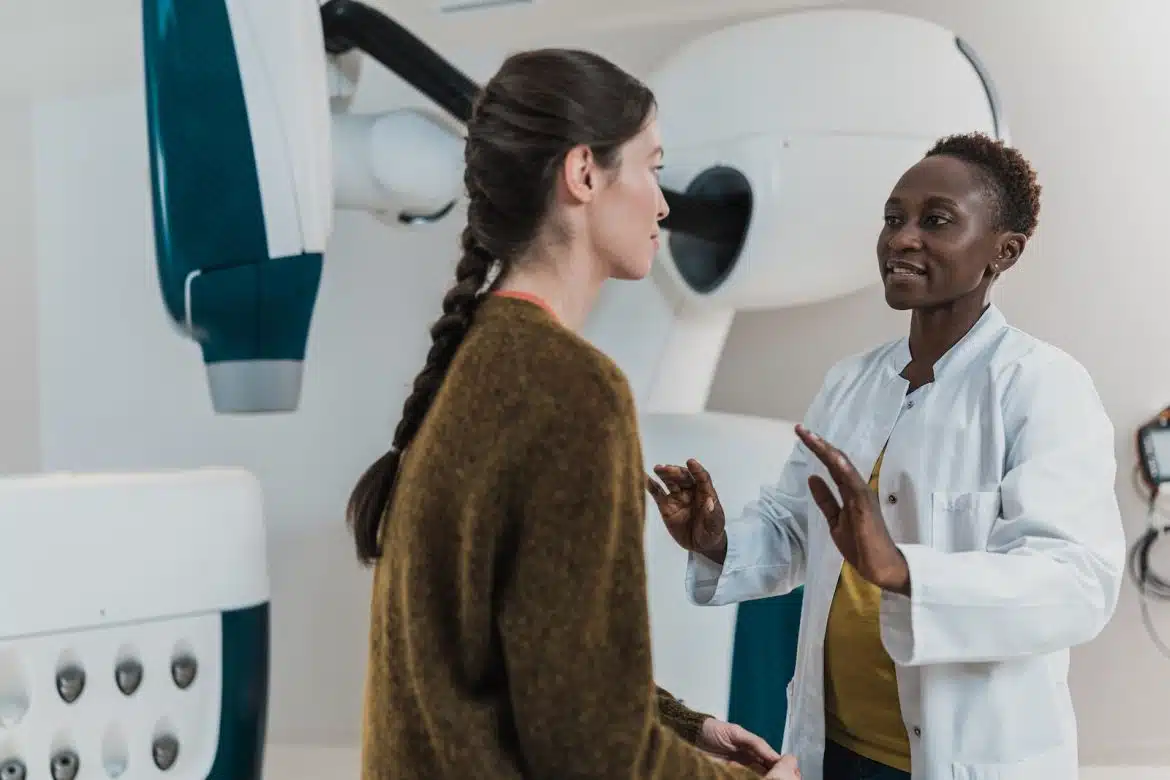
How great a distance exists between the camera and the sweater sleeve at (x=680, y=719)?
3.09 feet

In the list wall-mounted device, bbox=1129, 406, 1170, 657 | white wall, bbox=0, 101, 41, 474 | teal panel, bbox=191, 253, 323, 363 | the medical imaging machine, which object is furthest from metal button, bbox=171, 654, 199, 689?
wall-mounted device, bbox=1129, 406, 1170, 657

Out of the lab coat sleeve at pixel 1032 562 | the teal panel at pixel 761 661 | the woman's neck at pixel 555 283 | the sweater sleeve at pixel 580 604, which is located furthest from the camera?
the teal panel at pixel 761 661

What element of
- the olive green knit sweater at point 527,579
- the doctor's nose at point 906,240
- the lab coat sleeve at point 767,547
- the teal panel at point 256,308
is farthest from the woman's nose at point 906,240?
the teal panel at point 256,308

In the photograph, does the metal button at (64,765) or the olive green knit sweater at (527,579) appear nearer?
the olive green knit sweater at (527,579)

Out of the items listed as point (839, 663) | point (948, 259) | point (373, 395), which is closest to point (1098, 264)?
point (948, 259)

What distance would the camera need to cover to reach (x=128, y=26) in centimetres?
189

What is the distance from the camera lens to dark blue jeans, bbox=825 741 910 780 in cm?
106

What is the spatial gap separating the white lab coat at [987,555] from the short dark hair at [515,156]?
413 millimetres

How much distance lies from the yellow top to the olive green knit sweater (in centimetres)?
40

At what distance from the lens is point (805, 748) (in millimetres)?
1095

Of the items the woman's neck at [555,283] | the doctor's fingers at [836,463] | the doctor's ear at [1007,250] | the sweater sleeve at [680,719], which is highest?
the doctor's ear at [1007,250]

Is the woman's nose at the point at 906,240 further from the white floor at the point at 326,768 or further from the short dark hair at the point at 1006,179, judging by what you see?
the white floor at the point at 326,768

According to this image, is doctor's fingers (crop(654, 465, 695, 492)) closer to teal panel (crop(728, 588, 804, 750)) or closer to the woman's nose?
the woman's nose

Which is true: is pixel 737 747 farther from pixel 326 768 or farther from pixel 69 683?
pixel 326 768
